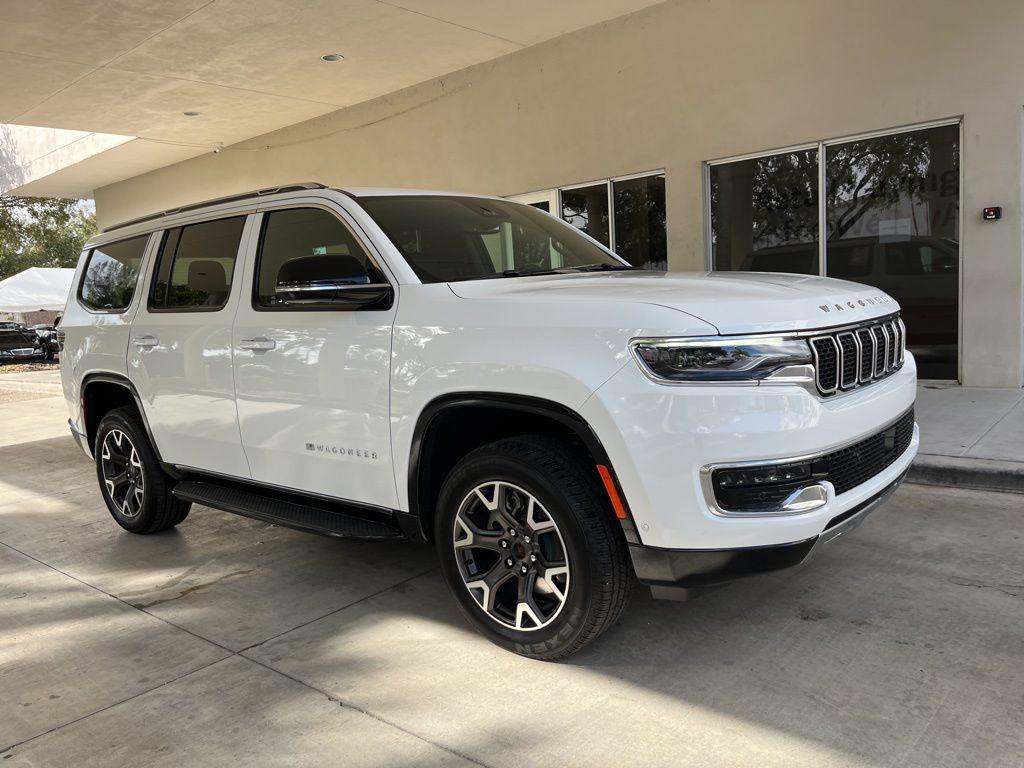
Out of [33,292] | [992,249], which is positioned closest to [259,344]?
[992,249]

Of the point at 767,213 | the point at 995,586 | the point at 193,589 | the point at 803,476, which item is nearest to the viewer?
the point at 803,476

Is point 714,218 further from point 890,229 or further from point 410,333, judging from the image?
point 410,333

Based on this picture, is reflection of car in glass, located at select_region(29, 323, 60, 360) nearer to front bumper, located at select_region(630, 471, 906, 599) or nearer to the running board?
the running board

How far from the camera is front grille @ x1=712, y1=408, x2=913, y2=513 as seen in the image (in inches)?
108

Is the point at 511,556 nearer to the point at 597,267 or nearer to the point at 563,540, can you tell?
the point at 563,540

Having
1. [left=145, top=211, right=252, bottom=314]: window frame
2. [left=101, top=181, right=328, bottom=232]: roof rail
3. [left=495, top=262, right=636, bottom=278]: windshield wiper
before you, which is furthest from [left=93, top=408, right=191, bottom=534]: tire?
[left=495, top=262, right=636, bottom=278]: windshield wiper

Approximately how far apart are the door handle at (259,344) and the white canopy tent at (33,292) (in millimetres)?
26961

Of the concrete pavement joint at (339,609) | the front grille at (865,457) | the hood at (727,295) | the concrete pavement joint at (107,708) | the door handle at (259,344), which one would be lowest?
the concrete pavement joint at (339,609)

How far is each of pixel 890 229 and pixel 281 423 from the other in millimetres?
7529

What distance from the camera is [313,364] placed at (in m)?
3.85

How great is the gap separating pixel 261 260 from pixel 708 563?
280 centimetres

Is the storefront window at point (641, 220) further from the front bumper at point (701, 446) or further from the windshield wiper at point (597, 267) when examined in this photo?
the front bumper at point (701, 446)

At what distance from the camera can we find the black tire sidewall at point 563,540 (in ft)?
9.95

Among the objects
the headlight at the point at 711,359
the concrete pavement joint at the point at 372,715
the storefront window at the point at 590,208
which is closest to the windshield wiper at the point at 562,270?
the headlight at the point at 711,359
